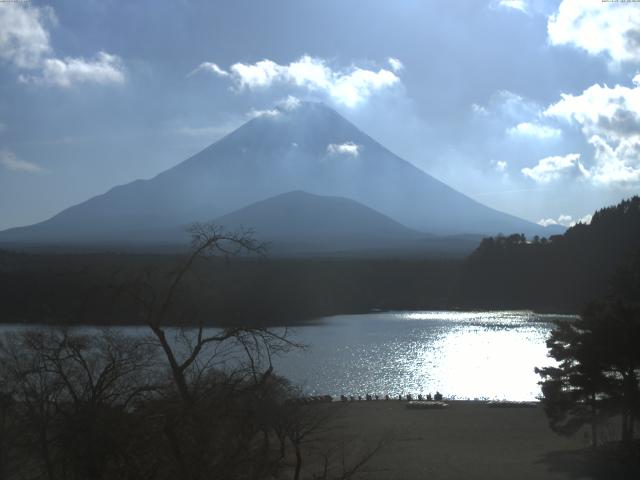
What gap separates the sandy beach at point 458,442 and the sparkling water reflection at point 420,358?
1.84m

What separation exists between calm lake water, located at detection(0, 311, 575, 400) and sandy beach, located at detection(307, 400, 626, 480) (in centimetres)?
252

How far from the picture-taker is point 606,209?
43.4 meters

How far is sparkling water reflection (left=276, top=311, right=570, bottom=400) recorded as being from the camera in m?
17.8

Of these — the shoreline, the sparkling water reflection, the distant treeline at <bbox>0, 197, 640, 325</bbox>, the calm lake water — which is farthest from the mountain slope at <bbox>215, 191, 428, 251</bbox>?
the shoreline

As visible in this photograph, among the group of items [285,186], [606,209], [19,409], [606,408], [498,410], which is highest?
[285,186]

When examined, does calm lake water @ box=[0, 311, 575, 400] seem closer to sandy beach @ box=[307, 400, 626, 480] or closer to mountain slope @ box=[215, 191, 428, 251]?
sandy beach @ box=[307, 400, 626, 480]

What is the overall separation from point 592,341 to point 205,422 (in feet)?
24.7

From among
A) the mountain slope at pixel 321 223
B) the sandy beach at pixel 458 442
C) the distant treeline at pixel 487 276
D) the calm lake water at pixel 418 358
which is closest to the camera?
the sandy beach at pixel 458 442

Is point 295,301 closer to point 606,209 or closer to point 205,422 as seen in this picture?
point 606,209

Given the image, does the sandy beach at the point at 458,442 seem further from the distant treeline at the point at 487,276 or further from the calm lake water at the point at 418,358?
the distant treeline at the point at 487,276

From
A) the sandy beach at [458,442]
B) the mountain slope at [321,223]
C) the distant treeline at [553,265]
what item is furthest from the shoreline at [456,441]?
the mountain slope at [321,223]

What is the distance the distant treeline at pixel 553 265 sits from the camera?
39.7m

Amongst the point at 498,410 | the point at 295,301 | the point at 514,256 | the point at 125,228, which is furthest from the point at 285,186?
the point at 498,410

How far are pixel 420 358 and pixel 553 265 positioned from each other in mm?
23958
